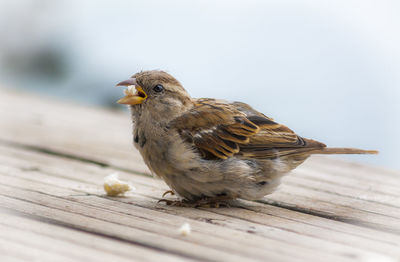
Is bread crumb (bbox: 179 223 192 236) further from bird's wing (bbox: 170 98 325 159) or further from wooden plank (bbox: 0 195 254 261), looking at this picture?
bird's wing (bbox: 170 98 325 159)

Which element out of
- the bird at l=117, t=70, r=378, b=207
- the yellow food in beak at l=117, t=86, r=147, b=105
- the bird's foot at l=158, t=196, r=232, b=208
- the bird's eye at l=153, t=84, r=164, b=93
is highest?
the bird's eye at l=153, t=84, r=164, b=93

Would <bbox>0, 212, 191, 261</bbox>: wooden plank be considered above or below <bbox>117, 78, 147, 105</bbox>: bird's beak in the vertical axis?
below

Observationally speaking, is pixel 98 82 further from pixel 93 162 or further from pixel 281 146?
pixel 281 146

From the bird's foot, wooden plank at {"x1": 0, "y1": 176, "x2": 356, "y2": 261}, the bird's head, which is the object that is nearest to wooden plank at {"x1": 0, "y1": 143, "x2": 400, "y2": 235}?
the bird's foot

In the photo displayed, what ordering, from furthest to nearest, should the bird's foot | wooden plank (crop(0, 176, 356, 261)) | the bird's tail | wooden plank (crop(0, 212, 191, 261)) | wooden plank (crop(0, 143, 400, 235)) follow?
the bird's tail < the bird's foot < wooden plank (crop(0, 143, 400, 235)) < wooden plank (crop(0, 176, 356, 261)) < wooden plank (crop(0, 212, 191, 261))

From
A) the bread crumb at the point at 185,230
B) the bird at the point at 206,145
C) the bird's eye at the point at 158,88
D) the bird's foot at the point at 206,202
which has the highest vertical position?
the bird's eye at the point at 158,88

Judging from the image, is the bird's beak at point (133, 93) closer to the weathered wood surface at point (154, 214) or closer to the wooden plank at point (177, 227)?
the weathered wood surface at point (154, 214)

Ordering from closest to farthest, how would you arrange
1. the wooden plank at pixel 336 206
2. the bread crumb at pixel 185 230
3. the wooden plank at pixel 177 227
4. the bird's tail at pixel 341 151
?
1. the wooden plank at pixel 177 227
2. the bread crumb at pixel 185 230
3. the wooden plank at pixel 336 206
4. the bird's tail at pixel 341 151

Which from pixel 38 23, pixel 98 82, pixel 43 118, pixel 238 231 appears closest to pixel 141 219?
pixel 238 231

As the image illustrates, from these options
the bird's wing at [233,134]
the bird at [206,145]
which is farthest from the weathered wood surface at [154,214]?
the bird's wing at [233,134]

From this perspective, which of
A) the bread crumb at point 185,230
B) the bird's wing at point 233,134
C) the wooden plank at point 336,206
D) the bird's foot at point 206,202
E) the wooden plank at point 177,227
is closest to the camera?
the wooden plank at point 177,227
